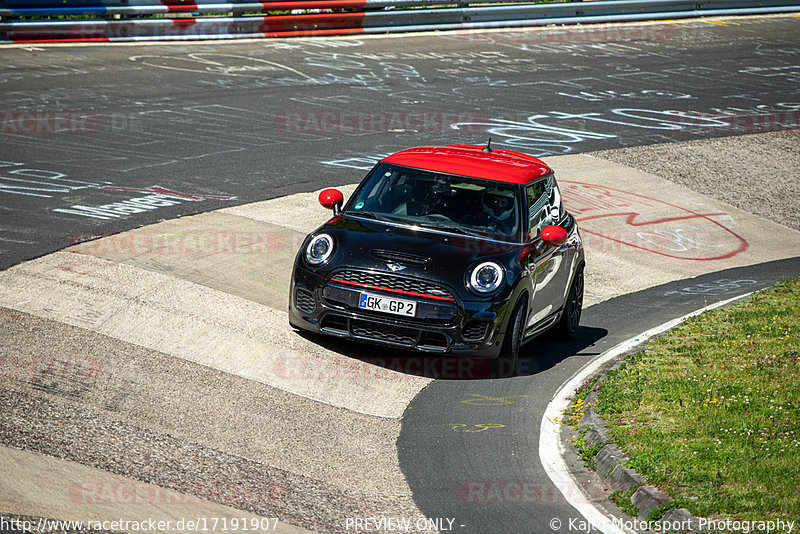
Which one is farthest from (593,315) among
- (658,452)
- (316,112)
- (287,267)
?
(316,112)

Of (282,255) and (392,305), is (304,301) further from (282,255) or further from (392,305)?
(282,255)

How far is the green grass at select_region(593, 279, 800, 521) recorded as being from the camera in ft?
19.8

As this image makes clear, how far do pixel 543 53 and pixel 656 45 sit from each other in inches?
191

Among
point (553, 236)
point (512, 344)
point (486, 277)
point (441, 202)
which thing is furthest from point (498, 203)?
point (512, 344)

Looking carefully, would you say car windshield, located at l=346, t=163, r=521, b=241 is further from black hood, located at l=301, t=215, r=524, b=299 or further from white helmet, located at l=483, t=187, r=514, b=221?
black hood, located at l=301, t=215, r=524, b=299

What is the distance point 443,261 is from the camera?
809cm

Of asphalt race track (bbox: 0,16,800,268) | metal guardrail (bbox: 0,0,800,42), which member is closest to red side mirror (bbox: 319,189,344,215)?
asphalt race track (bbox: 0,16,800,268)

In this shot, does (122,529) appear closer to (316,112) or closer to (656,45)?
(316,112)

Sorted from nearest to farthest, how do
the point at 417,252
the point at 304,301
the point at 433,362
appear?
the point at 417,252, the point at 304,301, the point at 433,362

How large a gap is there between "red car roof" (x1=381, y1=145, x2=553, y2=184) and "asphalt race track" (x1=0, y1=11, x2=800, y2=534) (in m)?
1.74

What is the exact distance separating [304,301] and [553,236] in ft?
7.54

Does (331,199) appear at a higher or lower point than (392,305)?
higher

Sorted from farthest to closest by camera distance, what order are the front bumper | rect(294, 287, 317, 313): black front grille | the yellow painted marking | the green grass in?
rect(294, 287, 317, 313): black front grille
the front bumper
the yellow painted marking
the green grass

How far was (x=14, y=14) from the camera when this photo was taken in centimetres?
2134
